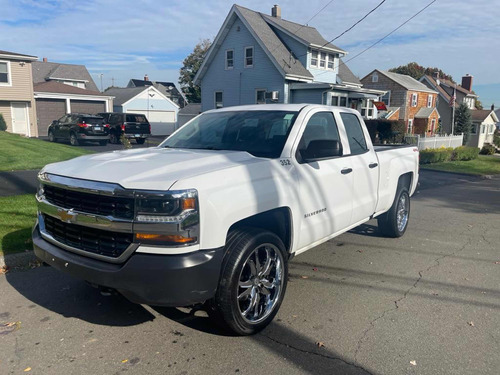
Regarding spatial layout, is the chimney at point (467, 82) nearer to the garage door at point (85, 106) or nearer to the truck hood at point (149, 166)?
the garage door at point (85, 106)

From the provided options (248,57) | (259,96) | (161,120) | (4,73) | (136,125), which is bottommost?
(136,125)

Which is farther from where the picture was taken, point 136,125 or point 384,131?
point 384,131

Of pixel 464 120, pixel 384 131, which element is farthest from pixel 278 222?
pixel 464 120

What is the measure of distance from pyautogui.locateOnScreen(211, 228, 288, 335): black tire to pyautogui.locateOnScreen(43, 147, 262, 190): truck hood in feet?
2.07

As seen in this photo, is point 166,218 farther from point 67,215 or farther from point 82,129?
point 82,129

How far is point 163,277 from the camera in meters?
2.92

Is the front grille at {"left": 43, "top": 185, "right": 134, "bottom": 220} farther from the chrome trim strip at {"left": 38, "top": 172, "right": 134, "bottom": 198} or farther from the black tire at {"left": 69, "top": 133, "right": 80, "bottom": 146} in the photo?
the black tire at {"left": 69, "top": 133, "right": 80, "bottom": 146}

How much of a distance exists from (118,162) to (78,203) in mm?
509

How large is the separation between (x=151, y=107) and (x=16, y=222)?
42211 millimetres

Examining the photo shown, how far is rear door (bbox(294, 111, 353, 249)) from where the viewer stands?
4.12 m

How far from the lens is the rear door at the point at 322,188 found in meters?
4.12

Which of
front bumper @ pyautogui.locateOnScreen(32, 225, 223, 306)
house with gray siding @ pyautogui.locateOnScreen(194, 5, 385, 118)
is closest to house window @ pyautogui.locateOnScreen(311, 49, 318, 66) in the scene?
house with gray siding @ pyautogui.locateOnScreen(194, 5, 385, 118)

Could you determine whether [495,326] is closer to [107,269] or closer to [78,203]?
[107,269]

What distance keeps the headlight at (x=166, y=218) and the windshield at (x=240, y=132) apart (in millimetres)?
1371
